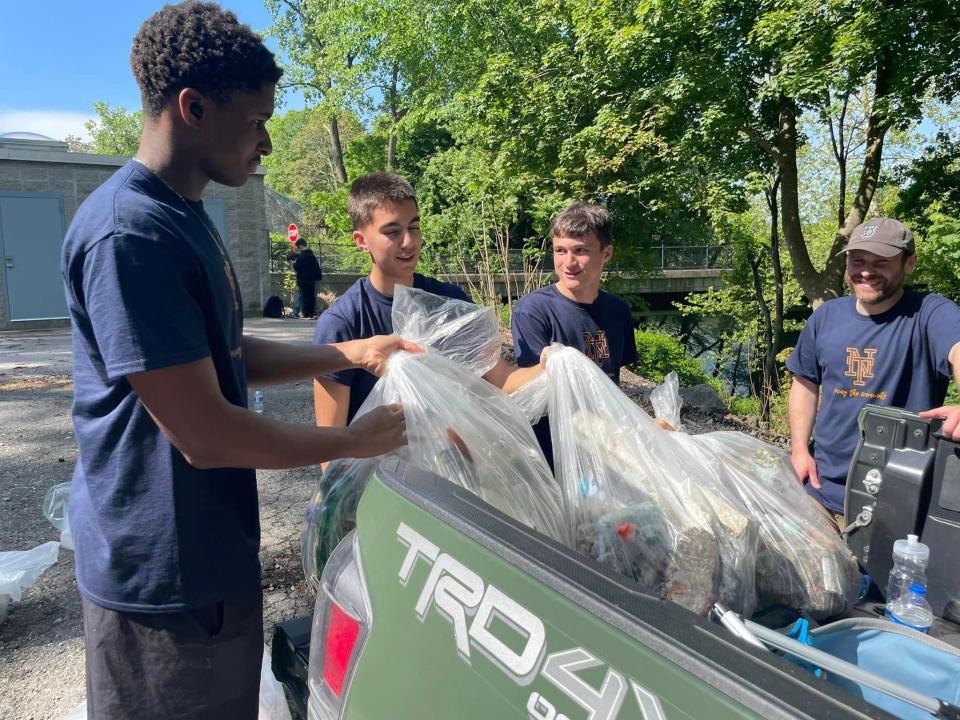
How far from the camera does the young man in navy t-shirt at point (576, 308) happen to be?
9.61ft

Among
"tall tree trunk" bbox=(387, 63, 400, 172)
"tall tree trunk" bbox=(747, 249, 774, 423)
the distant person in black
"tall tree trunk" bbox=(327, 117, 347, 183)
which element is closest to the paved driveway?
the distant person in black

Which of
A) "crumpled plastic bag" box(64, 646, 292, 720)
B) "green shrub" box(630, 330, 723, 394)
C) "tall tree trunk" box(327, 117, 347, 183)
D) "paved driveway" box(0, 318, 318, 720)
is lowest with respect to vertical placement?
"green shrub" box(630, 330, 723, 394)

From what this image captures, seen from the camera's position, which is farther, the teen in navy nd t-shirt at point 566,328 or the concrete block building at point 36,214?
the concrete block building at point 36,214

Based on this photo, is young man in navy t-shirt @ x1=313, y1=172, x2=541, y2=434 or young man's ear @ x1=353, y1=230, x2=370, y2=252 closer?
young man in navy t-shirt @ x1=313, y1=172, x2=541, y2=434

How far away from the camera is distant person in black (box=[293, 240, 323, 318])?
15.3 metres

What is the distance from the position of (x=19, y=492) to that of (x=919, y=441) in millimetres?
5424

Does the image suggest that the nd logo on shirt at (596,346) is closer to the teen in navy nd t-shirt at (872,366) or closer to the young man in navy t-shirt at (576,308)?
the young man in navy t-shirt at (576,308)

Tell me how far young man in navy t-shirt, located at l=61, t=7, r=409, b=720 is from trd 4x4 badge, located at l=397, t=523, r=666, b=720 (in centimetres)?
51

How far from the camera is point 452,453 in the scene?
1.72 m

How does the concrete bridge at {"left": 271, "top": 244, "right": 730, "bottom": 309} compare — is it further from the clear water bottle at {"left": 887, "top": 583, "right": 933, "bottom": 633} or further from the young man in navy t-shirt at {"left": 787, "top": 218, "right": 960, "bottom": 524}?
the clear water bottle at {"left": 887, "top": 583, "right": 933, "bottom": 633}

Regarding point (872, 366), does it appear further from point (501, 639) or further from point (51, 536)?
point (51, 536)

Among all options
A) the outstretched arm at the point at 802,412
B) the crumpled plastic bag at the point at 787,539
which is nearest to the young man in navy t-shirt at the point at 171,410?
the crumpled plastic bag at the point at 787,539

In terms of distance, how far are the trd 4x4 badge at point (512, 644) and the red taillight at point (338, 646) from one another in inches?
7.7

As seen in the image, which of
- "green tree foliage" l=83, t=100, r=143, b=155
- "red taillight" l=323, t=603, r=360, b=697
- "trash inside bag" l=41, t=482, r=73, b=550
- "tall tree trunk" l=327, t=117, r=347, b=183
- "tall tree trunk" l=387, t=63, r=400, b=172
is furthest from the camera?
"green tree foliage" l=83, t=100, r=143, b=155
